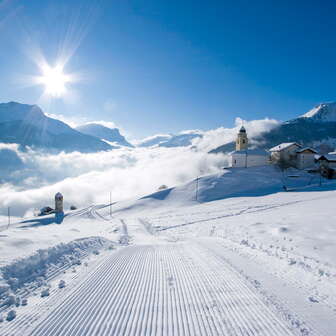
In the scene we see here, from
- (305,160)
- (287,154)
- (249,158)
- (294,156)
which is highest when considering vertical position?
(287,154)

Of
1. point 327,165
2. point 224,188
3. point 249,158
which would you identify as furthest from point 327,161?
point 224,188

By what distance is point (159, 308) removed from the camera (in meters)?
5.77

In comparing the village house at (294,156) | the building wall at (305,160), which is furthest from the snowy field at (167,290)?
the building wall at (305,160)

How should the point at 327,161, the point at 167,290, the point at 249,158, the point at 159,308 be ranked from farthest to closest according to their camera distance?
the point at 249,158 < the point at 327,161 < the point at 167,290 < the point at 159,308

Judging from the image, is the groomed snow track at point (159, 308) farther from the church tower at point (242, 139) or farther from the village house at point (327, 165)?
the church tower at point (242, 139)

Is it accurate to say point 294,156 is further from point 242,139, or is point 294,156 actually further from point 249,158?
point 242,139

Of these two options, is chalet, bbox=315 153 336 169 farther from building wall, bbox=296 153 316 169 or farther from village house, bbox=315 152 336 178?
building wall, bbox=296 153 316 169

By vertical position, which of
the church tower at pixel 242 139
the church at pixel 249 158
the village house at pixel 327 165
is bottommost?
the village house at pixel 327 165

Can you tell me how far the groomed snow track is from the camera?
4930 millimetres

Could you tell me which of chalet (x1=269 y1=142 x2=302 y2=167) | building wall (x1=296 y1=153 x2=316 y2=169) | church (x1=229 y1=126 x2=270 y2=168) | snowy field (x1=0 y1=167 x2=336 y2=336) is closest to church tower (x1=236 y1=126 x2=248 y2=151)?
church (x1=229 y1=126 x2=270 y2=168)

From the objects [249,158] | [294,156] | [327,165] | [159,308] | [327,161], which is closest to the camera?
[159,308]

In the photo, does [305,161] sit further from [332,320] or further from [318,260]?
[332,320]

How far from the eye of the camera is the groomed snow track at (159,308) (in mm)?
4930

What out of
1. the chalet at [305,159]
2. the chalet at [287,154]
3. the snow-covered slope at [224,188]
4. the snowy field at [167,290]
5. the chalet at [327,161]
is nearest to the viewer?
the snowy field at [167,290]
